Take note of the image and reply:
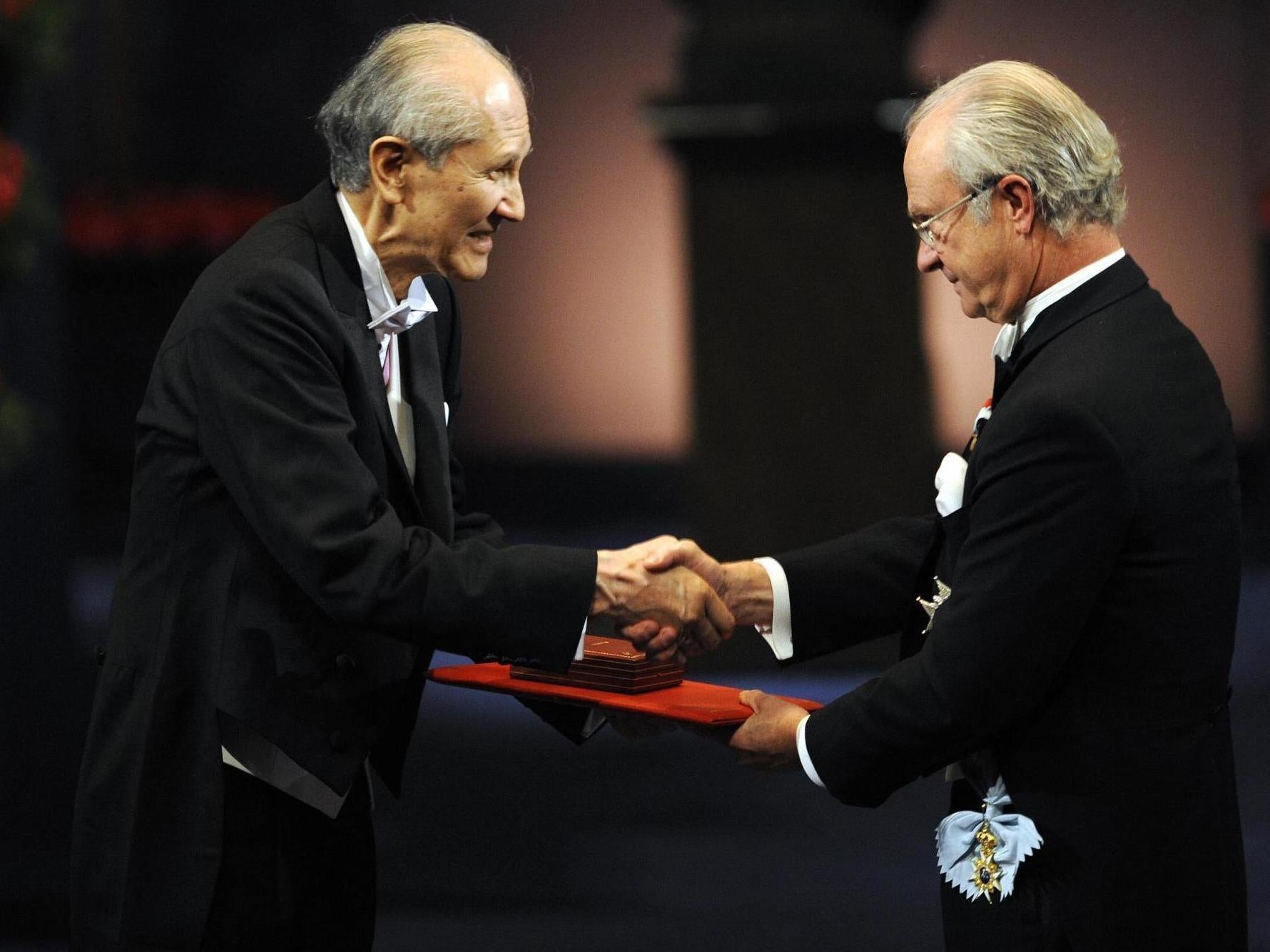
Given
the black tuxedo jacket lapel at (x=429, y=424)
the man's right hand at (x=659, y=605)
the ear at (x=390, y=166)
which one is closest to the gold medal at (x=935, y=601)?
the man's right hand at (x=659, y=605)

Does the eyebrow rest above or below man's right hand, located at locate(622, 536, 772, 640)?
above

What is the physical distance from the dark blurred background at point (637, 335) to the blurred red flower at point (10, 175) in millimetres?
12

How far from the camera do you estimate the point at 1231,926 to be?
2027mm

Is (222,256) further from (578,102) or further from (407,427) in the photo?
(578,102)

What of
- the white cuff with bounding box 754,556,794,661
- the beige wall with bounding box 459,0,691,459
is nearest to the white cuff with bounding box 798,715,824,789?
the white cuff with bounding box 754,556,794,661

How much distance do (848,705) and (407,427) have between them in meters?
0.75

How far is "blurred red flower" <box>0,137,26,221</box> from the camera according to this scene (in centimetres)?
447

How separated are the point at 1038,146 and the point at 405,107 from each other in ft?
2.70

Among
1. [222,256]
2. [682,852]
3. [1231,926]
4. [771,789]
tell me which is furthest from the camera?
[771,789]

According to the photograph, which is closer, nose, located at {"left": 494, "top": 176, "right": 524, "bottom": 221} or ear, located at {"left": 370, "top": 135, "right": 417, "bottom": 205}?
ear, located at {"left": 370, "top": 135, "right": 417, "bottom": 205}

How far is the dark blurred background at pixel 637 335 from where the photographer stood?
443 centimetres

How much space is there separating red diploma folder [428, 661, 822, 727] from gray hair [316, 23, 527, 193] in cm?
70

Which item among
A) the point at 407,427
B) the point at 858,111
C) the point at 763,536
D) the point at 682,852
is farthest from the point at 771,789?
the point at 407,427

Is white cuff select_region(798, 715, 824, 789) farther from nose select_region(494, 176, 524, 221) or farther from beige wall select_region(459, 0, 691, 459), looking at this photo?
beige wall select_region(459, 0, 691, 459)
